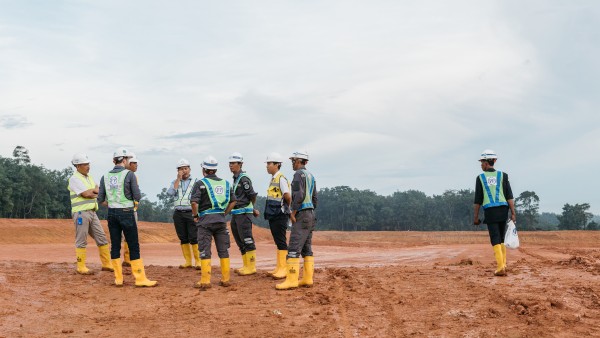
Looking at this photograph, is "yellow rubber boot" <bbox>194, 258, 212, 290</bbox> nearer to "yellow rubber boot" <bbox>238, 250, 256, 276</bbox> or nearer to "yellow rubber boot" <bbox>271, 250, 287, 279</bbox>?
"yellow rubber boot" <bbox>271, 250, 287, 279</bbox>

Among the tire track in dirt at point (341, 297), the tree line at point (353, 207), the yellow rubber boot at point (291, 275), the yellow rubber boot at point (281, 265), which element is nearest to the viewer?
the tire track in dirt at point (341, 297)

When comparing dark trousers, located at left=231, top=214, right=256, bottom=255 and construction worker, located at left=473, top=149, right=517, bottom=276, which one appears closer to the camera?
construction worker, located at left=473, top=149, right=517, bottom=276

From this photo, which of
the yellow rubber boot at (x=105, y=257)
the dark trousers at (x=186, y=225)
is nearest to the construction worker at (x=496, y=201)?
the dark trousers at (x=186, y=225)

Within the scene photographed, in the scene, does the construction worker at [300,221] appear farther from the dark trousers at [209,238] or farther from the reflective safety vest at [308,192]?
the dark trousers at [209,238]

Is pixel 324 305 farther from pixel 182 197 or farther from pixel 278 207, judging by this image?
pixel 182 197

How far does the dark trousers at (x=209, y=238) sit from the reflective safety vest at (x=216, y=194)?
0.25 metres

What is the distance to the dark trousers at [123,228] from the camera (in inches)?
394

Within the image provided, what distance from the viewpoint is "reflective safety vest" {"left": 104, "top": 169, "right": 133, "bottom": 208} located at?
10.0 m

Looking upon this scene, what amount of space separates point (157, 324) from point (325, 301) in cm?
258

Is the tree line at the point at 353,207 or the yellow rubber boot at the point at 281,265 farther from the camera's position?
the tree line at the point at 353,207

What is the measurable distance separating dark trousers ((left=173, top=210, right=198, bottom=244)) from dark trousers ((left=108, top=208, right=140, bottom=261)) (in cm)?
162

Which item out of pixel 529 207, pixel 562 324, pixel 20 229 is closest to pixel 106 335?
pixel 562 324

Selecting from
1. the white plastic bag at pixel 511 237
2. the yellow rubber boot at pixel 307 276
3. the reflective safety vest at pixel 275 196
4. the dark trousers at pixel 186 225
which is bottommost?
the yellow rubber boot at pixel 307 276

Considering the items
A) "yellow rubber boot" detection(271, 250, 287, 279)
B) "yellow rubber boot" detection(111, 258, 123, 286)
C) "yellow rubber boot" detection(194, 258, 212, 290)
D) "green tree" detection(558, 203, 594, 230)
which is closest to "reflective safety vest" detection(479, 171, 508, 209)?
"yellow rubber boot" detection(271, 250, 287, 279)
